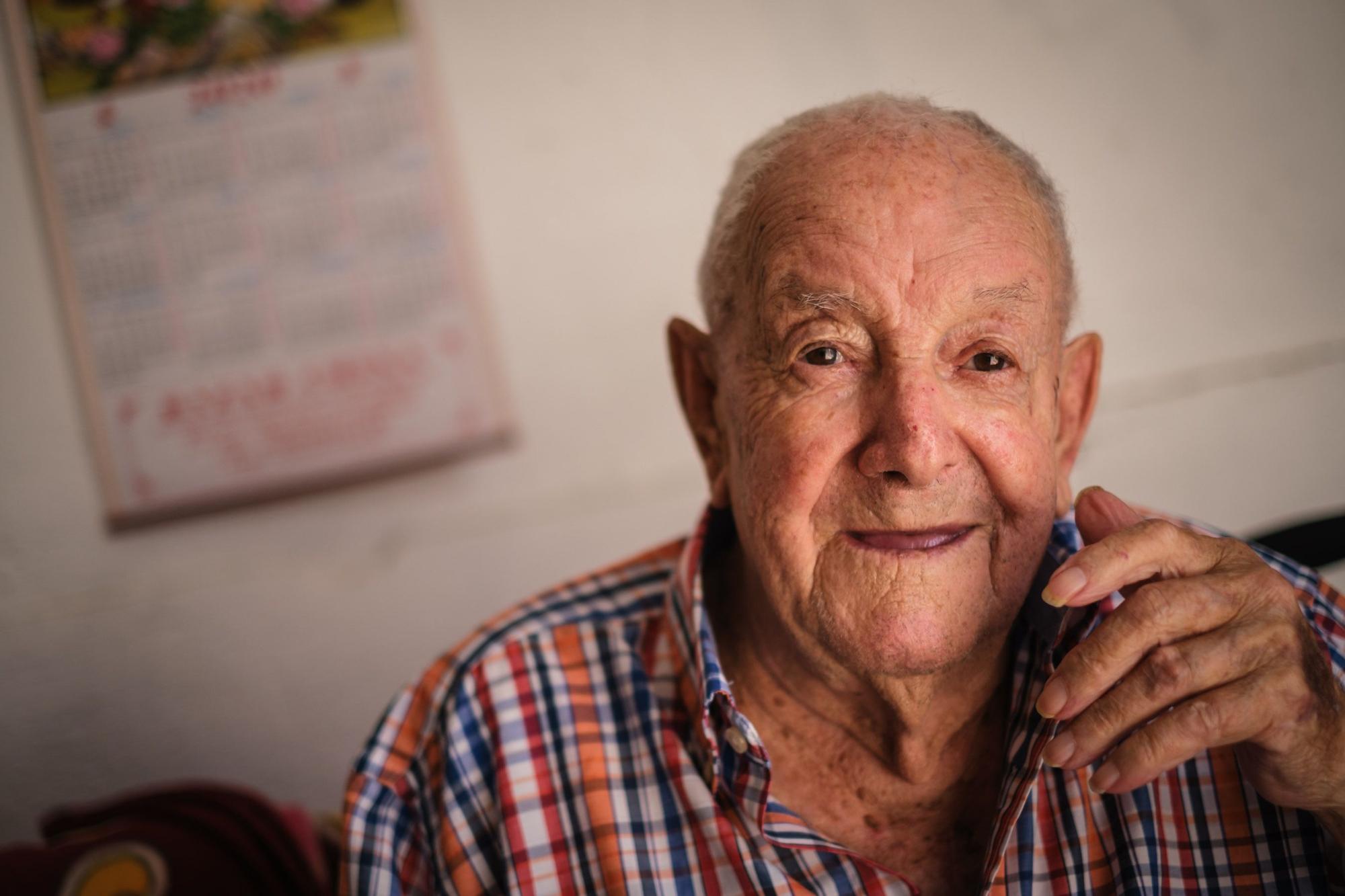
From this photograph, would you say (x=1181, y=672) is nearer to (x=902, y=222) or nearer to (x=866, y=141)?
(x=902, y=222)

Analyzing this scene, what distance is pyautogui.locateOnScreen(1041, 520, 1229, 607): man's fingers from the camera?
2.88 ft

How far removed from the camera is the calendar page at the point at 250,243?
76.6 inches

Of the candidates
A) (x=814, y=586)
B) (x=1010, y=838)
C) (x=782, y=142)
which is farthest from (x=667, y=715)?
(x=782, y=142)

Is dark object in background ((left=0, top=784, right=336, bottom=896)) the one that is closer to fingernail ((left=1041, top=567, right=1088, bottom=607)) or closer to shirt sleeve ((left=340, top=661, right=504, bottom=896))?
shirt sleeve ((left=340, top=661, right=504, bottom=896))

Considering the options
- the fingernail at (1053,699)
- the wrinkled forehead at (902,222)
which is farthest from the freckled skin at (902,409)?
the fingernail at (1053,699)

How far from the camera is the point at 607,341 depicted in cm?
205

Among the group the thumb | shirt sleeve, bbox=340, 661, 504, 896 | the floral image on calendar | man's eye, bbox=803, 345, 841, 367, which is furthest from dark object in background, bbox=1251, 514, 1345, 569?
the floral image on calendar

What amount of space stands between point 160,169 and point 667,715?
1682 millimetres

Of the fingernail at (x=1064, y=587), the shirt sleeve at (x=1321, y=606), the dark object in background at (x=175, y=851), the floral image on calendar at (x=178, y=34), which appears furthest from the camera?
the floral image on calendar at (x=178, y=34)

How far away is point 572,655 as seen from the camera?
123 cm

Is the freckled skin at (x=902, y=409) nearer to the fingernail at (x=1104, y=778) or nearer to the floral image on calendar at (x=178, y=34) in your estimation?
the fingernail at (x=1104, y=778)

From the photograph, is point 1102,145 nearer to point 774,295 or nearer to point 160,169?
point 774,295

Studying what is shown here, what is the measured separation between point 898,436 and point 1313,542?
2.63 ft

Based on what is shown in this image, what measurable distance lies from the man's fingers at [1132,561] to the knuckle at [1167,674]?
0.08 meters
